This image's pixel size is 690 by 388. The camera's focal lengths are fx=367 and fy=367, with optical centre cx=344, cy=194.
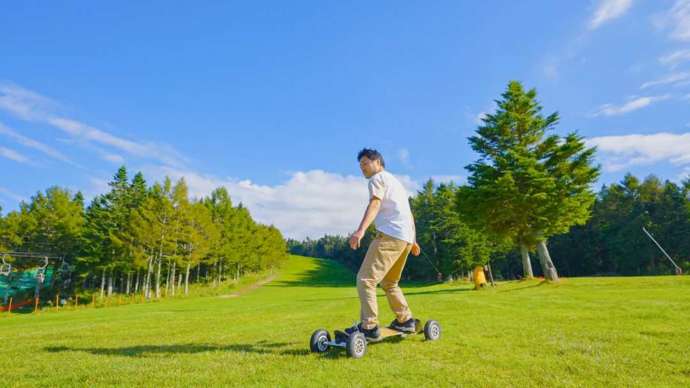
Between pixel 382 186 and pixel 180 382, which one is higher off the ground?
pixel 382 186

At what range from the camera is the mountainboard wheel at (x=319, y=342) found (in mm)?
5195

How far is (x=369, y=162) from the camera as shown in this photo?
5.91 metres

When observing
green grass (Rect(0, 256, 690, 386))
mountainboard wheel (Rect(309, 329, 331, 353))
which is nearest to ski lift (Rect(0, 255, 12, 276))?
green grass (Rect(0, 256, 690, 386))

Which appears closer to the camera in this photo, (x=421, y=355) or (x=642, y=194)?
(x=421, y=355)

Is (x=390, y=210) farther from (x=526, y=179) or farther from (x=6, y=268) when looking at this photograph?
(x=6, y=268)

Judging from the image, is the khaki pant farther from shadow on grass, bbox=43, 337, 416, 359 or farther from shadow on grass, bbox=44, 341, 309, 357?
shadow on grass, bbox=44, 341, 309, 357

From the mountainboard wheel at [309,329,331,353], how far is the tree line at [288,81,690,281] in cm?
2170

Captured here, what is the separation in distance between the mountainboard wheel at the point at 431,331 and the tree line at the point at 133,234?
136 ft

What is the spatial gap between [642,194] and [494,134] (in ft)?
167

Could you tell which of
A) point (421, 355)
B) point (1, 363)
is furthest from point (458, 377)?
point (1, 363)

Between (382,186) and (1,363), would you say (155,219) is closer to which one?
(1,363)

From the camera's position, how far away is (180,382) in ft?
12.8

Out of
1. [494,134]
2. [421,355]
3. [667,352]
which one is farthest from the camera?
[494,134]

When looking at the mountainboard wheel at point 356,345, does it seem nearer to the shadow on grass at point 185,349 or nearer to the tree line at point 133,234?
the shadow on grass at point 185,349
